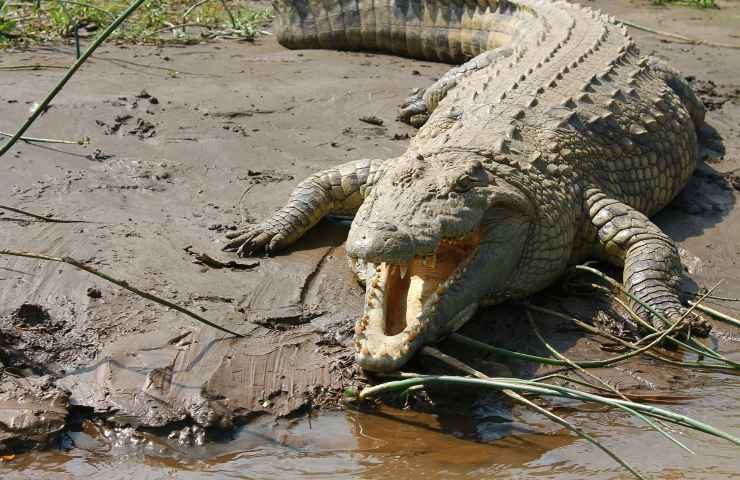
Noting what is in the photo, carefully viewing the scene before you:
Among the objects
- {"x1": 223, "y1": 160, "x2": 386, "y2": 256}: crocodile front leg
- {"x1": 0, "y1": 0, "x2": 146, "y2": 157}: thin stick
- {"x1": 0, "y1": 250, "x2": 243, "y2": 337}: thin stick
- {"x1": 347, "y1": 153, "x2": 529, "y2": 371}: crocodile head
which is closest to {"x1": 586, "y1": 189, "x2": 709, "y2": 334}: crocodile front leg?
{"x1": 347, "y1": 153, "x2": 529, "y2": 371}: crocodile head

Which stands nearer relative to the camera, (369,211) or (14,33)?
(369,211)

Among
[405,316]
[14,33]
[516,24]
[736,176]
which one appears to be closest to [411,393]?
[405,316]

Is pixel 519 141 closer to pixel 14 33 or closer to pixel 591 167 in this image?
pixel 591 167

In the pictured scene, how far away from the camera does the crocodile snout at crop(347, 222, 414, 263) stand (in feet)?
11.7

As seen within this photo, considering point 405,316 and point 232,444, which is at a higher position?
point 405,316

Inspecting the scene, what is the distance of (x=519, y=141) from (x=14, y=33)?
4.90 metres

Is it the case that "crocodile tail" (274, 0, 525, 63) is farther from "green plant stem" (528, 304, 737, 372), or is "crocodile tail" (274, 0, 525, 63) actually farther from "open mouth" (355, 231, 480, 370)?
"open mouth" (355, 231, 480, 370)

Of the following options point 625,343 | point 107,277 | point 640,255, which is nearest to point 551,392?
point 625,343

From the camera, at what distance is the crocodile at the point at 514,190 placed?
3879 millimetres

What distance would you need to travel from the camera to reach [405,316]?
13.0ft

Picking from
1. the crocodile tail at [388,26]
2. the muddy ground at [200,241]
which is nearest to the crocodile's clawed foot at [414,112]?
the muddy ground at [200,241]

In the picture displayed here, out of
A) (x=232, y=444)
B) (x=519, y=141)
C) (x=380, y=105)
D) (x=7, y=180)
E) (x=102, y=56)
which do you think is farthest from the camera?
(x=102, y=56)

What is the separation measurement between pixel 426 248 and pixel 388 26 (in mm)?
4824

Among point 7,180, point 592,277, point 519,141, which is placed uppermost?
point 519,141
